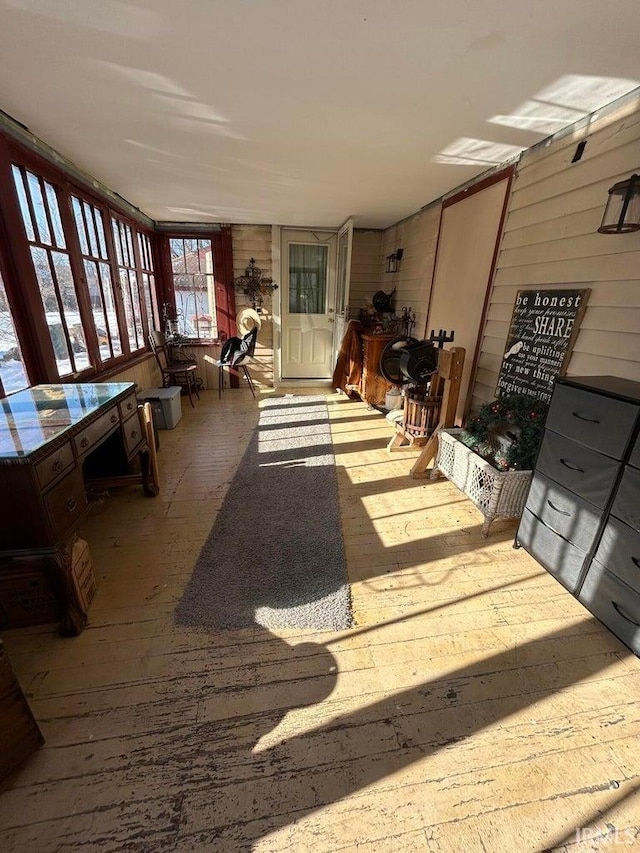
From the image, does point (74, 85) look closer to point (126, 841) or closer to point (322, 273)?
point (126, 841)

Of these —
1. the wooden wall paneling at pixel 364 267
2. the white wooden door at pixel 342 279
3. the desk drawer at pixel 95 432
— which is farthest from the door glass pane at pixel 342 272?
the desk drawer at pixel 95 432

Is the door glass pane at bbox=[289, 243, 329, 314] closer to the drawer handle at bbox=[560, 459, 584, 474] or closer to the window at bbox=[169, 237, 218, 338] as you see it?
the window at bbox=[169, 237, 218, 338]

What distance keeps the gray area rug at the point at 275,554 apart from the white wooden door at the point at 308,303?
2730 millimetres

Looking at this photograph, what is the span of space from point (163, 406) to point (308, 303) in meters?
2.77

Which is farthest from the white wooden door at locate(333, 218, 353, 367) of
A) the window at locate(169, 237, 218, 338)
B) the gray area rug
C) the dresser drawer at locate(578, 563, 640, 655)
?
the dresser drawer at locate(578, 563, 640, 655)

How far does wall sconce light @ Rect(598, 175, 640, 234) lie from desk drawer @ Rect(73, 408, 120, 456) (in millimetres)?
2788

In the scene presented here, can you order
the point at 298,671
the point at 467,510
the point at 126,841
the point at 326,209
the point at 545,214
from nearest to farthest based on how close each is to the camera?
1. the point at 126,841
2. the point at 298,671
3. the point at 545,214
4. the point at 467,510
5. the point at 326,209

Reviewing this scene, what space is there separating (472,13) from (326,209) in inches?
120

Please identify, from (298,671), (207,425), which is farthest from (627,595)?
(207,425)

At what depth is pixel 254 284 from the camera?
5.11m

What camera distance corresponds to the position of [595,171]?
1919 millimetres

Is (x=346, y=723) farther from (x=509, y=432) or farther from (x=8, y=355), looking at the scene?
(x=8, y=355)

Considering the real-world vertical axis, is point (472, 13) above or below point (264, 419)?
above

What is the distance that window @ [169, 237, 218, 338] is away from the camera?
5.05 meters
